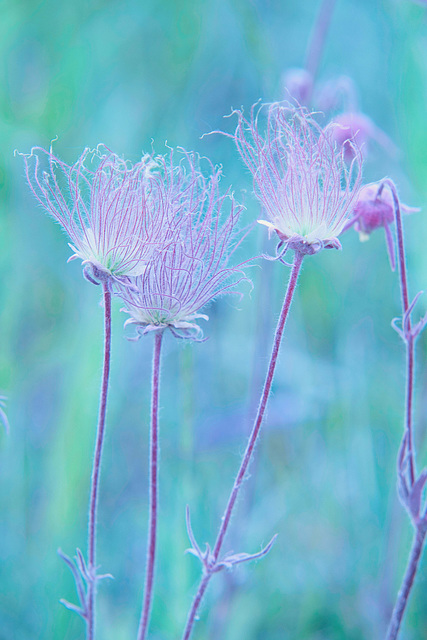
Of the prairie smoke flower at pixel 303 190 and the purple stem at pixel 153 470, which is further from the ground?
the prairie smoke flower at pixel 303 190

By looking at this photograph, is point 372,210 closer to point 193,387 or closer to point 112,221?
point 112,221

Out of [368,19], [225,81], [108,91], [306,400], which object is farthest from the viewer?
[368,19]

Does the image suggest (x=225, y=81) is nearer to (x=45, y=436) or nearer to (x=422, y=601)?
(x=45, y=436)

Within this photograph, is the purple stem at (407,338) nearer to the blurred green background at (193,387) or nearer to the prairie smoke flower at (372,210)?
the prairie smoke flower at (372,210)

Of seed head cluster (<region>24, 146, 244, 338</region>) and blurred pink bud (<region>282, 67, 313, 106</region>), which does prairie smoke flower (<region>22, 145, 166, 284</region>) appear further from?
blurred pink bud (<region>282, 67, 313, 106</region>)

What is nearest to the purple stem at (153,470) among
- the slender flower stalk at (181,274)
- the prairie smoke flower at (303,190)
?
the slender flower stalk at (181,274)

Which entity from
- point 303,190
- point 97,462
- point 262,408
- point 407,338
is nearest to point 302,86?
point 303,190

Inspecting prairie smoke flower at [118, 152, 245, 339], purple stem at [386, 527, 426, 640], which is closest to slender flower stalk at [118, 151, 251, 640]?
prairie smoke flower at [118, 152, 245, 339]

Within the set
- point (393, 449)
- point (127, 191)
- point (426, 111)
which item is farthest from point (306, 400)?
point (127, 191)

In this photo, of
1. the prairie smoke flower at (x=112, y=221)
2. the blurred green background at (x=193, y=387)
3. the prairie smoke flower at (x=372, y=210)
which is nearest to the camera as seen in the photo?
the prairie smoke flower at (x=112, y=221)
